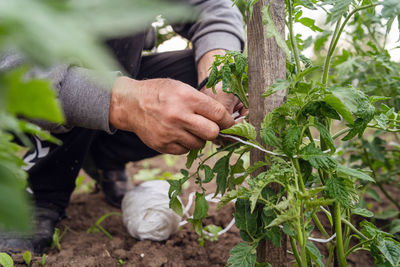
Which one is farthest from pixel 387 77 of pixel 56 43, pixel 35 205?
pixel 35 205

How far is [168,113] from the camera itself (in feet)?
3.26

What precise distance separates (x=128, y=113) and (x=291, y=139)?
50 centimetres

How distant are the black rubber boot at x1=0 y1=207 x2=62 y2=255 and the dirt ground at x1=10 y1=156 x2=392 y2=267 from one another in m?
0.05

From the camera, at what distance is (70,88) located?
111cm

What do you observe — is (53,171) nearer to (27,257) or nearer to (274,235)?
(27,257)

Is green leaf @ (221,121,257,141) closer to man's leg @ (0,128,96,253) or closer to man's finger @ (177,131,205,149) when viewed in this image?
man's finger @ (177,131,205,149)

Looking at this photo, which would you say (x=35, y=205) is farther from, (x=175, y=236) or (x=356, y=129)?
(x=356, y=129)

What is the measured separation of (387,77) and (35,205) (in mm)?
1589

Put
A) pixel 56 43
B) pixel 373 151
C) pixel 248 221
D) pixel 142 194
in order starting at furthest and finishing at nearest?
pixel 142 194 < pixel 373 151 < pixel 248 221 < pixel 56 43

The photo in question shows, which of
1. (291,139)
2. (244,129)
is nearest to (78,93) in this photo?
(244,129)

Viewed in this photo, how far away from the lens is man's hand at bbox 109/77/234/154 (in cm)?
99

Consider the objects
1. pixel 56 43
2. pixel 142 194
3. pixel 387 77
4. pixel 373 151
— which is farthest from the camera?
pixel 142 194

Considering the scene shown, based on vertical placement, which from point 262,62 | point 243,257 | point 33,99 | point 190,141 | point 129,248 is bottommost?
point 129,248

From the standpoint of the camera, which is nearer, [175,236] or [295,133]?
[295,133]
